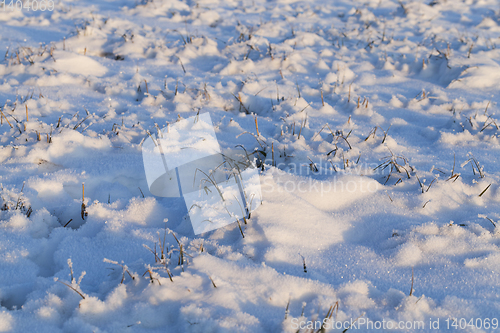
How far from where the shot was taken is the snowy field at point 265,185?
4.63ft

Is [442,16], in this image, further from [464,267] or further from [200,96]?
[464,267]

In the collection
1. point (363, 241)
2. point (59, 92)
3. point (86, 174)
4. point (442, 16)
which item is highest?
point (442, 16)

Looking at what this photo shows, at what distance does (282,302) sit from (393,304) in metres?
0.47

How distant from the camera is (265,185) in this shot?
2068 mm

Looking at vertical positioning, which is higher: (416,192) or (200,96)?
(200,96)

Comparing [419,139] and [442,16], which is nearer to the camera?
[419,139]

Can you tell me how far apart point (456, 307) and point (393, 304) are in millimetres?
247

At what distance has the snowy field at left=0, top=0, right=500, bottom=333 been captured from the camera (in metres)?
1.41

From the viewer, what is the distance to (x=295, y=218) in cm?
187

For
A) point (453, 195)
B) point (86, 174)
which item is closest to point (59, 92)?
point (86, 174)

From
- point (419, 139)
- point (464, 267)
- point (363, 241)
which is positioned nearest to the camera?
point (464, 267)

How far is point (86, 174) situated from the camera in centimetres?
223

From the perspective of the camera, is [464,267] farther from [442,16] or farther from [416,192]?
[442,16]

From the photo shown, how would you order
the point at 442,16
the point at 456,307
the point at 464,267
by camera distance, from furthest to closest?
1. the point at 442,16
2. the point at 464,267
3. the point at 456,307
